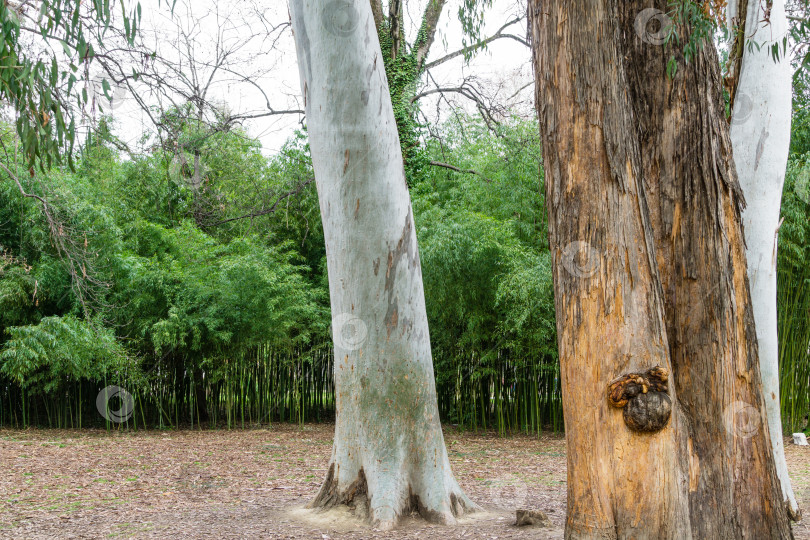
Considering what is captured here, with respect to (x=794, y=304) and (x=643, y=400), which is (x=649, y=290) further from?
(x=794, y=304)

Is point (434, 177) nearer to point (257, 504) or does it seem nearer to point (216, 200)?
point (216, 200)

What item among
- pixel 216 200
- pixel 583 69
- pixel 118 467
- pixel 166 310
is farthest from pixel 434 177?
pixel 583 69

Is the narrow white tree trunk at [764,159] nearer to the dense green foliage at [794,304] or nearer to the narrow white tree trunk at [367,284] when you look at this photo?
the narrow white tree trunk at [367,284]

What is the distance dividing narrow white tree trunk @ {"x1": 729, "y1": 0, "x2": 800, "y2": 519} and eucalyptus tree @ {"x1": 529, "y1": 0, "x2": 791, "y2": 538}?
5.62ft

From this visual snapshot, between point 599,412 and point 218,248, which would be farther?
point 218,248

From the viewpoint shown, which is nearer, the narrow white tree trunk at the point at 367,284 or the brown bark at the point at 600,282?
the brown bark at the point at 600,282

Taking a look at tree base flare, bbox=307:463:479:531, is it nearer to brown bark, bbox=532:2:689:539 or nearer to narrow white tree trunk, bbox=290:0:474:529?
narrow white tree trunk, bbox=290:0:474:529

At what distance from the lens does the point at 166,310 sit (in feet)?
29.3

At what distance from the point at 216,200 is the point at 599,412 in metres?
8.05

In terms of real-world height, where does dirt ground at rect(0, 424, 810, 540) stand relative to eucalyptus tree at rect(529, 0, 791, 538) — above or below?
below

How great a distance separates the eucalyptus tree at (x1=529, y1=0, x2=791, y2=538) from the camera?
201cm

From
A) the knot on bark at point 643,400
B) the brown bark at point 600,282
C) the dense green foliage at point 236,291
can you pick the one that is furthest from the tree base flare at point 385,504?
the dense green foliage at point 236,291

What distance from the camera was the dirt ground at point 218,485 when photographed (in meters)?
3.38

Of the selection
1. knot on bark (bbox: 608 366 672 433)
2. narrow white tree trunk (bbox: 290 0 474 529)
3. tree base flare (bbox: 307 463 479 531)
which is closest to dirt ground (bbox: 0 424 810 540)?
tree base flare (bbox: 307 463 479 531)
